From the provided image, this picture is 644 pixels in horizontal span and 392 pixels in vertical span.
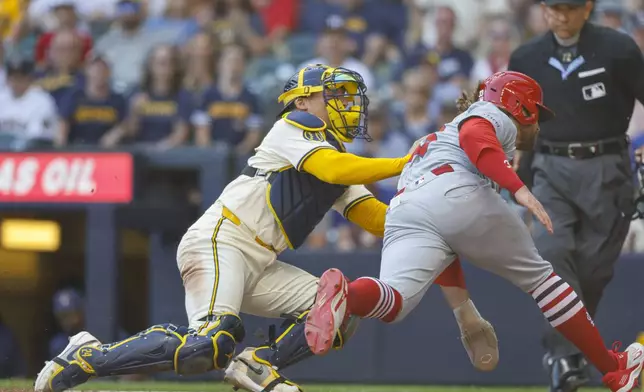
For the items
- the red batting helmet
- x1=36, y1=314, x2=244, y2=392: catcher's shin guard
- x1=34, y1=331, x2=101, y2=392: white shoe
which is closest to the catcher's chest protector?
x1=36, y1=314, x2=244, y2=392: catcher's shin guard

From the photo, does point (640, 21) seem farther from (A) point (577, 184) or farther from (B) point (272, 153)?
(B) point (272, 153)

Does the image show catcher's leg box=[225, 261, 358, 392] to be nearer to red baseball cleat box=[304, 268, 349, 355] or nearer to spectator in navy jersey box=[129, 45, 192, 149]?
red baseball cleat box=[304, 268, 349, 355]

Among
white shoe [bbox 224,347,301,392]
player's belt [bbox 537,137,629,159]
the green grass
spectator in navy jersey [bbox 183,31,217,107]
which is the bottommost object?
the green grass

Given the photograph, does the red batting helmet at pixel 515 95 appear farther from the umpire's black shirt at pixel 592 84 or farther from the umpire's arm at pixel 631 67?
the umpire's arm at pixel 631 67

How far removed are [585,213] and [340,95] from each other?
1983 mm

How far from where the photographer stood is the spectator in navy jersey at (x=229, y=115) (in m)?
11.3

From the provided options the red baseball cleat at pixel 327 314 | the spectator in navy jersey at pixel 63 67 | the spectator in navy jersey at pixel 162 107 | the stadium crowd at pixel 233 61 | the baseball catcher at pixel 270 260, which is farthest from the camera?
the spectator in navy jersey at pixel 63 67

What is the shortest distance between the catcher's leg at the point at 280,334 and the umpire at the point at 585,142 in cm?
174

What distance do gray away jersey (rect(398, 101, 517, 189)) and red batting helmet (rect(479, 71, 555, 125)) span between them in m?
0.07

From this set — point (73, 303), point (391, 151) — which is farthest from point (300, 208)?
point (73, 303)

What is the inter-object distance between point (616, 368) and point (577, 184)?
159 cm

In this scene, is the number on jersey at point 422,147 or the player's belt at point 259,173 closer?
the number on jersey at point 422,147

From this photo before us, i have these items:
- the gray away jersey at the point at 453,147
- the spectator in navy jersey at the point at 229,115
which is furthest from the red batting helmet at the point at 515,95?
the spectator in navy jersey at the point at 229,115

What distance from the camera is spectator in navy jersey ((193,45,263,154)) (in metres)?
11.3
